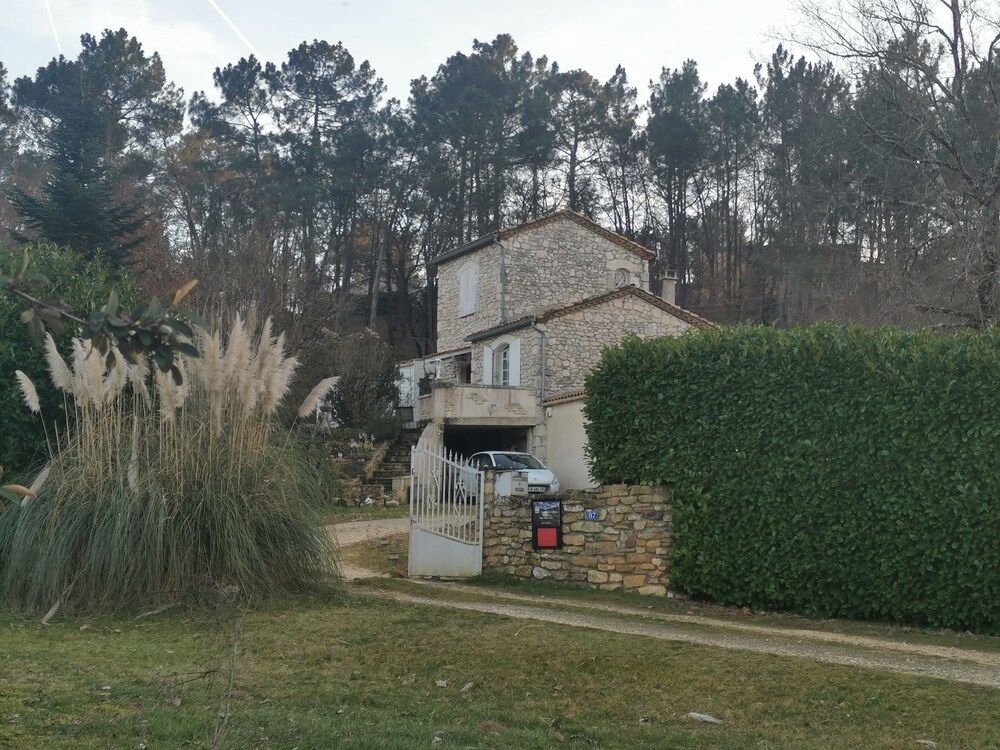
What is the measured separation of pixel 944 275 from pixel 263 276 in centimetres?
1689

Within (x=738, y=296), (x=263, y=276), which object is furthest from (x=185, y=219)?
(x=738, y=296)

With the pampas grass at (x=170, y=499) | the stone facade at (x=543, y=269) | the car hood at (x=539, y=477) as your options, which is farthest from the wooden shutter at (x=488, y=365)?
the pampas grass at (x=170, y=499)

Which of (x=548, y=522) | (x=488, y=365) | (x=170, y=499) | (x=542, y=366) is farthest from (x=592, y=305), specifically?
(x=170, y=499)

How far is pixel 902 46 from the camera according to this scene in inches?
691

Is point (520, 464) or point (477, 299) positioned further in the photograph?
point (477, 299)

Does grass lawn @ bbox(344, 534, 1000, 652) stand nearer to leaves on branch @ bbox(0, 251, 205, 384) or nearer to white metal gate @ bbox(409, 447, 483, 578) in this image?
white metal gate @ bbox(409, 447, 483, 578)

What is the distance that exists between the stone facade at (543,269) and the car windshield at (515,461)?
765cm

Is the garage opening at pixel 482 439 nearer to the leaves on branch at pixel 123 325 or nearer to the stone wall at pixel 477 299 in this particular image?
the stone wall at pixel 477 299

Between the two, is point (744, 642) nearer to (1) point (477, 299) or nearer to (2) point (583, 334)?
(2) point (583, 334)

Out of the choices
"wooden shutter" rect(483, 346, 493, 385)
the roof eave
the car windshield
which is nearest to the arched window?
"wooden shutter" rect(483, 346, 493, 385)

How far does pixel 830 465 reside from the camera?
10.2 metres

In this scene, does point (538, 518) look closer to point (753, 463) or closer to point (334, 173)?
point (753, 463)

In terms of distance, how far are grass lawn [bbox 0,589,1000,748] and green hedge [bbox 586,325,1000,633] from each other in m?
3.12

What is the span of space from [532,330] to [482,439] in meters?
4.33
